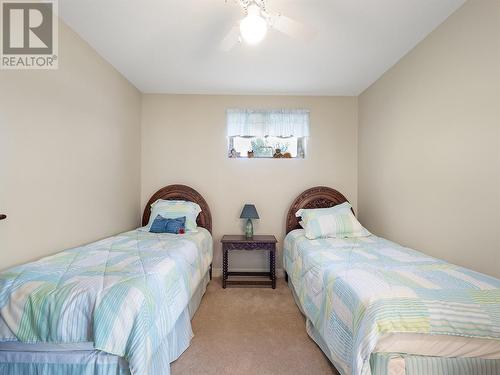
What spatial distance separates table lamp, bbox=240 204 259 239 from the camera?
3400 mm

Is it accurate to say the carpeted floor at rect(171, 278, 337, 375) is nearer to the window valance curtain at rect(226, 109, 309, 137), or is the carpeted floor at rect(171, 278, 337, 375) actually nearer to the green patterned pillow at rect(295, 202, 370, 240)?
the green patterned pillow at rect(295, 202, 370, 240)

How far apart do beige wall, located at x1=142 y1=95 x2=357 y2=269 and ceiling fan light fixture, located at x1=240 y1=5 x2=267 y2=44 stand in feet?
6.93

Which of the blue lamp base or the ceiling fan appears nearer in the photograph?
the ceiling fan

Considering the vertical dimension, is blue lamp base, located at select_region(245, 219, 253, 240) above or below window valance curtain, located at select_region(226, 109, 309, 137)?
below

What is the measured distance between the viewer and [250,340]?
213 cm

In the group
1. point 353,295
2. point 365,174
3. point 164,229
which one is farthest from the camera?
point 365,174

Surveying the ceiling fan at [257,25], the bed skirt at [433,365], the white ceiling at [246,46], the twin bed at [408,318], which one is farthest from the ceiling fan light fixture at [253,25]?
the bed skirt at [433,365]

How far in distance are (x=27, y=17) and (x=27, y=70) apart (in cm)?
38

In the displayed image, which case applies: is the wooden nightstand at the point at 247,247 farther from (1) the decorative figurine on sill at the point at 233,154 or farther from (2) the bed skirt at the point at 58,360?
(2) the bed skirt at the point at 58,360

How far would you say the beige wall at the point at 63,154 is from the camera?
1736 millimetres

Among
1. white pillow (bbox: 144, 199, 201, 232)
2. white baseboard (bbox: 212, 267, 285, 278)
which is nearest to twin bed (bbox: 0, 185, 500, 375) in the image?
white pillow (bbox: 144, 199, 201, 232)

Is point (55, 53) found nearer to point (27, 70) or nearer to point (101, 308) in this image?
point (27, 70)

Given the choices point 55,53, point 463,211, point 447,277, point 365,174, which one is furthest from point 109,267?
point 365,174

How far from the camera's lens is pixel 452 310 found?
1.24 metres
